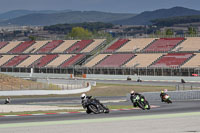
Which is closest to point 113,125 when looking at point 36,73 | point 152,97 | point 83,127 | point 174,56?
point 83,127

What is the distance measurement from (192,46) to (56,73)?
27.5m

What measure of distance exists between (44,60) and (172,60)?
33694 mm

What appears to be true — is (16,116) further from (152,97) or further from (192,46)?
(192,46)

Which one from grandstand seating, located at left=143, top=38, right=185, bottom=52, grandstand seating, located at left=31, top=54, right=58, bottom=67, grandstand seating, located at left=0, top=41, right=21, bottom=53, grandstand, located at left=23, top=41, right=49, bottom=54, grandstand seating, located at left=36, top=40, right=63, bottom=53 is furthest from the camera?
Result: grandstand seating, located at left=0, top=41, right=21, bottom=53

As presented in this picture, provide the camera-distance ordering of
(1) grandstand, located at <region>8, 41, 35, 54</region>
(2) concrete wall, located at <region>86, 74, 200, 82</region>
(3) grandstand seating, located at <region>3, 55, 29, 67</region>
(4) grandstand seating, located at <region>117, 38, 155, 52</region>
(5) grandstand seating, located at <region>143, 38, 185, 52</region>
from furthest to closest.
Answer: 1. (1) grandstand, located at <region>8, 41, 35, 54</region>
2. (3) grandstand seating, located at <region>3, 55, 29, 67</region>
3. (4) grandstand seating, located at <region>117, 38, 155, 52</region>
4. (5) grandstand seating, located at <region>143, 38, 185, 52</region>
5. (2) concrete wall, located at <region>86, 74, 200, 82</region>

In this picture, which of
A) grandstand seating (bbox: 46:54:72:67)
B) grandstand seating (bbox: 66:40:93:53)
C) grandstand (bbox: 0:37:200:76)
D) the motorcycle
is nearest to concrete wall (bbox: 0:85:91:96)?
grandstand (bbox: 0:37:200:76)

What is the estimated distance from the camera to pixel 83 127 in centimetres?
2658

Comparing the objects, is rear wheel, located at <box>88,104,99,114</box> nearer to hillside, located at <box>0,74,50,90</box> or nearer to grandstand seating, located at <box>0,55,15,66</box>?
hillside, located at <box>0,74,50,90</box>

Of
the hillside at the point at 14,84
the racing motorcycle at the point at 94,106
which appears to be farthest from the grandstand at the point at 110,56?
the racing motorcycle at the point at 94,106

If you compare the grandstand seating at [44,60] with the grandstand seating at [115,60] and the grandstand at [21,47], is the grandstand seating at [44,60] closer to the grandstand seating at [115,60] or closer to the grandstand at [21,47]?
the grandstand seating at [115,60]

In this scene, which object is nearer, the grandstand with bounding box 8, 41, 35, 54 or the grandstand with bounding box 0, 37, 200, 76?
the grandstand with bounding box 0, 37, 200, 76

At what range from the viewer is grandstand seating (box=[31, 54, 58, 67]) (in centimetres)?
11339

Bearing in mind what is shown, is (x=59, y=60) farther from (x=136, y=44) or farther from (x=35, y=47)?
(x=35, y=47)

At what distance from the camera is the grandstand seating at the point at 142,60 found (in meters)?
95.9
